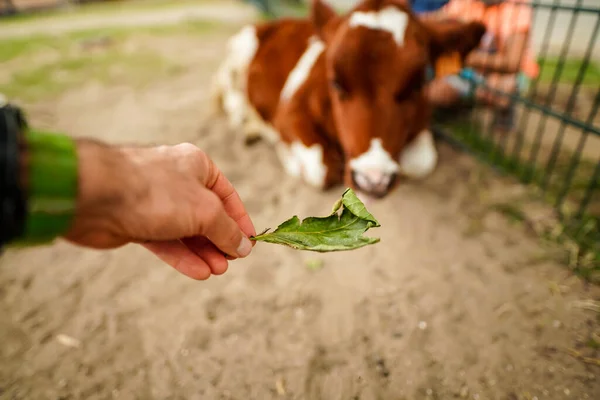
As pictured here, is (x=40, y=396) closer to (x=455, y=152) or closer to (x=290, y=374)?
(x=290, y=374)

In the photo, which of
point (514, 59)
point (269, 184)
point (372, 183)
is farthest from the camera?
point (514, 59)

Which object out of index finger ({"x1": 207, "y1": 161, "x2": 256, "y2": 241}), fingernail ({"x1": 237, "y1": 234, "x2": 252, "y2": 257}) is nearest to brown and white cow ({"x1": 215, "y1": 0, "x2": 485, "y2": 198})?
index finger ({"x1": 207, "y1": 161, "x2": 256, "y2": 241})

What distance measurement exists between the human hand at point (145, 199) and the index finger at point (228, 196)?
0.12 ft

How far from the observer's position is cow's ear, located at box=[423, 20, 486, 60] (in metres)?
2.41

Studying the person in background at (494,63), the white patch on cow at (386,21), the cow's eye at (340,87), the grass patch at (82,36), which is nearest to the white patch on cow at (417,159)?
the person in background at (494,63)

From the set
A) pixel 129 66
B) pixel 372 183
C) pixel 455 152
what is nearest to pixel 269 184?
pixel 372 183

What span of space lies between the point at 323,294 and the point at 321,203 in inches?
30.4

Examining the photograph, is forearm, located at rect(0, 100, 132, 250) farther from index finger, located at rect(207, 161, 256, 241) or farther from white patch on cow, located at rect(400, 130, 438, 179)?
white patch on cow, located at rect(400, 130, 438, 179)

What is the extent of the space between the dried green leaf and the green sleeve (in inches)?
21.9

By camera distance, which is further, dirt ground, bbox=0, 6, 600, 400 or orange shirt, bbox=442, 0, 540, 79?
orange shirt, bbox=442, 0, 540, 79

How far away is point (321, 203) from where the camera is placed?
2.57 m

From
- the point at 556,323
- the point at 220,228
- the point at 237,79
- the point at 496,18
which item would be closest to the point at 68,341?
the point at 220,228

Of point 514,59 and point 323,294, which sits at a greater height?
point 514,59

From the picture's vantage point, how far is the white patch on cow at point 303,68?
2.94 meters
